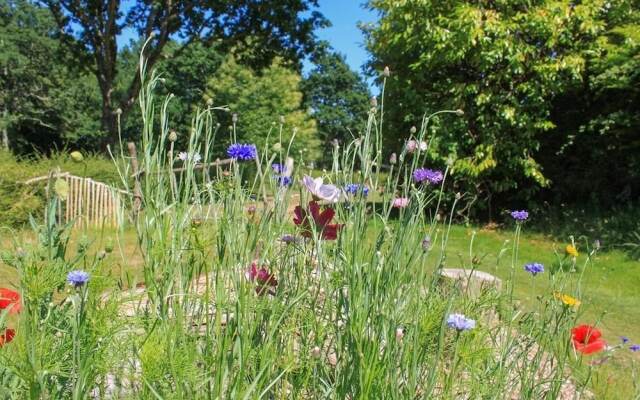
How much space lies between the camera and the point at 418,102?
1052 cm

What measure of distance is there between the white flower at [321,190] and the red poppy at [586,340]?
2.43 ft

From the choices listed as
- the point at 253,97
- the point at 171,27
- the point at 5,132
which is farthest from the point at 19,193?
the point at 253,97

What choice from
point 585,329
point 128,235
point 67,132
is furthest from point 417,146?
point 67,132

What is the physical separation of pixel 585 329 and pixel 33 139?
32.0 metres

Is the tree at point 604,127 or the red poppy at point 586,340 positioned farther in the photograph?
the tree at point 604,127

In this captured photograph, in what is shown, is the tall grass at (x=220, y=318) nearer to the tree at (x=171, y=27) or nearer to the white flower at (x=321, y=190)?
the white flower at (x=321, y=190)

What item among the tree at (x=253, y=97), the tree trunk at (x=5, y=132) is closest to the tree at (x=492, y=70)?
the tree at (x=253, y=97)

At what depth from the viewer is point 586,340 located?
1.62 metres

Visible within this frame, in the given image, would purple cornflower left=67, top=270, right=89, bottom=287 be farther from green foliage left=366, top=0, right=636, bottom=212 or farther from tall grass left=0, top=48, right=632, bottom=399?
green foliage left=366, top=0, right=636, bottom=212

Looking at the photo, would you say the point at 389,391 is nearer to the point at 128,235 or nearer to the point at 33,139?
the point at 128,235

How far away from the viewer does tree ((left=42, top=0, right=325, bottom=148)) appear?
13.6 metres

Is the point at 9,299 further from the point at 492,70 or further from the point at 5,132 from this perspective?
the point at 5,132

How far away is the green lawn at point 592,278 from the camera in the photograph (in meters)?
3.20

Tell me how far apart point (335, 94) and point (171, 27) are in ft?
114
